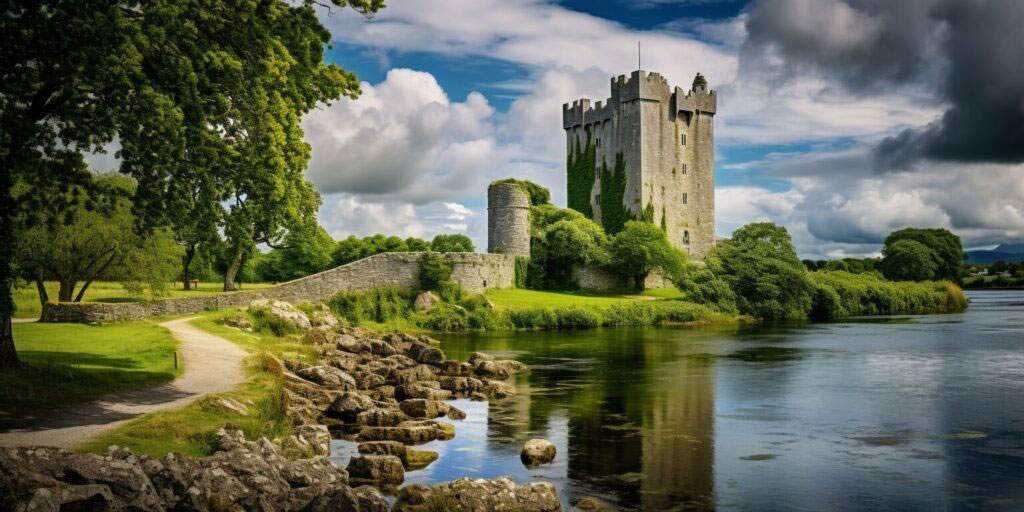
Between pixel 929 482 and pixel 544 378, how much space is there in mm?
12797

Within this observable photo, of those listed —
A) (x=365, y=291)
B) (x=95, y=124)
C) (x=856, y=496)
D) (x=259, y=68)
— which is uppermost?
(x=259, y=68)

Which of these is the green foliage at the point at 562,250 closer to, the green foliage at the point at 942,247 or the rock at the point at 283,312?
the rock at the point at 283,312

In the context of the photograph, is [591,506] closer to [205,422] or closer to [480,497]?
[480,497]

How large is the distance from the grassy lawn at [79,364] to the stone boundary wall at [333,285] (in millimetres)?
2478

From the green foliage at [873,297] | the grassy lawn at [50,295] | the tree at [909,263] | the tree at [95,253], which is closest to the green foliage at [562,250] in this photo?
the green foliage at [873,297]

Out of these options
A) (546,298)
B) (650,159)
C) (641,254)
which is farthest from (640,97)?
(546,298)

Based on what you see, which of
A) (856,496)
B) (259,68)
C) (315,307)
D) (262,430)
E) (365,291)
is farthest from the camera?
(365,291)

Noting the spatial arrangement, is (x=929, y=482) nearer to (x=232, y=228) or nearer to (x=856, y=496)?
(x=856, y=496)

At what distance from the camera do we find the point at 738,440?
15.7 meters

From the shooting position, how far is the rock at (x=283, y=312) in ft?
102

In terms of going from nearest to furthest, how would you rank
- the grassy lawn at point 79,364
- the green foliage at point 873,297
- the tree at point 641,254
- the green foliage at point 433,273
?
the grassy lawn at point 79,364 → the green foliage at point 433,273 → the green foliage at point 873,297 → the tree at point 641,254

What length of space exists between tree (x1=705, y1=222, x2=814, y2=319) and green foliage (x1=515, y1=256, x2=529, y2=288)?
13023 mm

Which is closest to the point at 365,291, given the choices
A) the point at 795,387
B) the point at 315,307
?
the point at 315,307

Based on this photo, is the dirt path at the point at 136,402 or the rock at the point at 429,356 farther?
the rock at the point at 429,356
